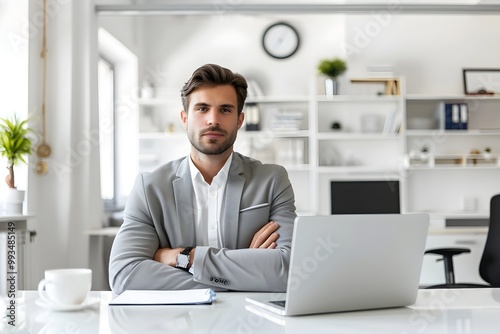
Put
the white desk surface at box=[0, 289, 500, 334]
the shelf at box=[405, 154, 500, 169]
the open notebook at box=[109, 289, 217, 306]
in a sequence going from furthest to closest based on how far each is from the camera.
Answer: the shelf at box=[405, 154, 500, 169]
the open notebook at box=[109, 289, 217, 306]
the white desk surface at box=[0, 289, 500, 334]

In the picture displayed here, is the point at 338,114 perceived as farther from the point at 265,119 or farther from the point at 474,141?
the point at 474,141

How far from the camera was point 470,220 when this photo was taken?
6.04 meters

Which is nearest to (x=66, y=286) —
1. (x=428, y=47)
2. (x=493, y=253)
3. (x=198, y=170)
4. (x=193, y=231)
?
(x=193, y=231)

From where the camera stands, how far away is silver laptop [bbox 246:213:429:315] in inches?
54.4

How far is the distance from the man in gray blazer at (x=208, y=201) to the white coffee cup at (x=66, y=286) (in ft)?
1.81

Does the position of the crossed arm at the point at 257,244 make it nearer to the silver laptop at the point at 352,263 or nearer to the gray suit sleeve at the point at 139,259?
the gray suit sleeve at the point at 139,259

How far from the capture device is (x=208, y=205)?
226 centimetres

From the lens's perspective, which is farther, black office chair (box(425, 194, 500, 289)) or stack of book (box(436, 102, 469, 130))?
stack of book (box(436, 102, 469, 130))

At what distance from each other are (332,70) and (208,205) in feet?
13.8

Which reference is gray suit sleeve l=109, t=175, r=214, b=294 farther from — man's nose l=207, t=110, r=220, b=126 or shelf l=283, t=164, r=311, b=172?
shelf l=283, t=164, r=311, b=172

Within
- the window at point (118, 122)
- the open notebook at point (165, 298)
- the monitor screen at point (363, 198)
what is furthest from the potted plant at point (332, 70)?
the open notebook at point (165, 298)

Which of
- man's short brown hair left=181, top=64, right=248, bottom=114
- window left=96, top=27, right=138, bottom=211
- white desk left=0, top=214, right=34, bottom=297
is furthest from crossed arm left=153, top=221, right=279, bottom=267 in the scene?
window left=96, top=27, right=138, bottom=211

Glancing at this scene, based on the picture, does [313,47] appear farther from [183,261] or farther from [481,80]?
[183,261]

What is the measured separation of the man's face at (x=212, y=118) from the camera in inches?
89.0
